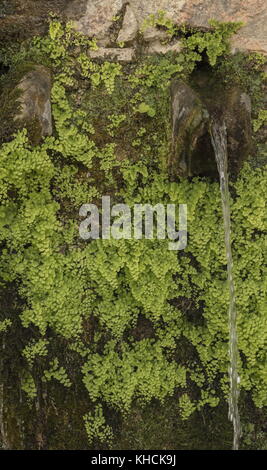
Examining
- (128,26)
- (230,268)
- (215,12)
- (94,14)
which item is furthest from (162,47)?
(230,268)

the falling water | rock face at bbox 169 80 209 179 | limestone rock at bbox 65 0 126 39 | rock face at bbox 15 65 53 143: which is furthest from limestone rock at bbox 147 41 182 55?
rock face at bbox 15 65 53 143

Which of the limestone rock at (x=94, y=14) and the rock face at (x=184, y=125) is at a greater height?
the limestone rock at (x=94, y=14)

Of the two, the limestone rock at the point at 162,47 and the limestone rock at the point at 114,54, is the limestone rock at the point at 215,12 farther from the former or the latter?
the limestone rock at the point at 114,54

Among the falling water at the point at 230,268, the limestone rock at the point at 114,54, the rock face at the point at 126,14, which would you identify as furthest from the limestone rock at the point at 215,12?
the falling water at the point at 230,268

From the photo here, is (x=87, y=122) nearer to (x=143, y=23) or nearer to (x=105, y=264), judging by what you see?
(x=143, y=23)

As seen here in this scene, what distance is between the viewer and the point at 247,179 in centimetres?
491

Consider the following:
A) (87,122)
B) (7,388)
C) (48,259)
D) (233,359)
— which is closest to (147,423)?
(233,359)

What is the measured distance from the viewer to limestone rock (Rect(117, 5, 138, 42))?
15.7ft

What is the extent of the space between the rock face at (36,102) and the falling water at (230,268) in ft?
5.06

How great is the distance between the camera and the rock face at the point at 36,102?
442 centimetres

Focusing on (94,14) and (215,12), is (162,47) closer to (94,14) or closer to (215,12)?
(215,12)

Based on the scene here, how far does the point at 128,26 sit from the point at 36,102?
122 centimetres

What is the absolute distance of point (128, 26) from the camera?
4.80 m

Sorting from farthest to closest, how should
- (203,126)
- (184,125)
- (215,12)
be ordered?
(215,12), (184,125), (203,126)
